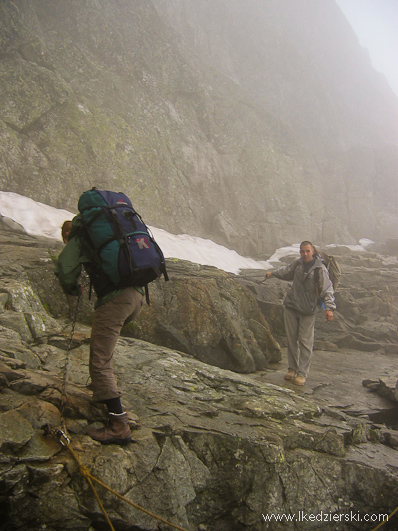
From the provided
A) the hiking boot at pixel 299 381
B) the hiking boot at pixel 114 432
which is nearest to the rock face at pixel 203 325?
the hiking boot at pixel 299 381

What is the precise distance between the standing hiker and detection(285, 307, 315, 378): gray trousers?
18.6 feet

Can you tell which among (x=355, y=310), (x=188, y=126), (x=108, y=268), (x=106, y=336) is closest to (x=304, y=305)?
(x=106, y=336)

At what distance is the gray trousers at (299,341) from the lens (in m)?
9.24

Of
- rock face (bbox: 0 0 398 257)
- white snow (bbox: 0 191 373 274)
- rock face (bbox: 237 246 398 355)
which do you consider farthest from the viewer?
rock face (bbox: 0 0 398 257)

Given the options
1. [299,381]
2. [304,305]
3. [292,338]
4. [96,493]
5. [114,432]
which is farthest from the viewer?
[292,338]

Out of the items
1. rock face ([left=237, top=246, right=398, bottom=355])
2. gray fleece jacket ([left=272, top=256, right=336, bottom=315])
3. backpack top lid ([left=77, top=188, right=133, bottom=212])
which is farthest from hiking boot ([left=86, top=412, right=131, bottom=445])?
rock face ([left=237, top=246, right=398, bottom=355])

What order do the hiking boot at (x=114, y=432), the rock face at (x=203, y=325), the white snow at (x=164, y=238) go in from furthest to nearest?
1. the white snow at (x=164, y=238)
2. the rock face at (x=203, y=325)
3. the hiking boot at (x=114, y=432)

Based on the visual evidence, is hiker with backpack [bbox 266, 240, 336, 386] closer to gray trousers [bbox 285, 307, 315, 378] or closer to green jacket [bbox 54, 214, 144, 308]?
gray trousers [bbox 285, 307, 315, 378]

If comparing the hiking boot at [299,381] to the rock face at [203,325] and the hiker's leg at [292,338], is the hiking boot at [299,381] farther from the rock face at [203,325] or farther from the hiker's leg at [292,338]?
the rock face at [203,325]

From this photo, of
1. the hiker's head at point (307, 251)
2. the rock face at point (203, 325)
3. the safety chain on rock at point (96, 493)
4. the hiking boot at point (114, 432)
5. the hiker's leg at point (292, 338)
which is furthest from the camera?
the hiker's head at point (307, 251)

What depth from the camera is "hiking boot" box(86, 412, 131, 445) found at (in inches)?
174

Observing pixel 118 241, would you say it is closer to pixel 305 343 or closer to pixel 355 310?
pixel 305 343

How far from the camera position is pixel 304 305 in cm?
946

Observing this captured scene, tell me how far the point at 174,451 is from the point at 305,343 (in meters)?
5.56
